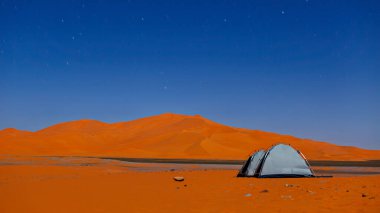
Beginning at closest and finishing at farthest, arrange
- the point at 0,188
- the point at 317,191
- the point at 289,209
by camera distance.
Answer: the point at 289,209, the point at 317,191, the point at 0,188

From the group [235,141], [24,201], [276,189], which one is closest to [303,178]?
[276,189]

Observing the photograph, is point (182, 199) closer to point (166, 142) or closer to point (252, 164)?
point (252, 164)

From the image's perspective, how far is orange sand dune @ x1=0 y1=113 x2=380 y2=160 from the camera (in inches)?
3844

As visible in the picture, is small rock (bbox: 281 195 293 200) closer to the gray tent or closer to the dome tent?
the gray tent

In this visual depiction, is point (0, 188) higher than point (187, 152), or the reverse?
point (187, 152)

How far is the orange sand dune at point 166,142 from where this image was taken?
320ft

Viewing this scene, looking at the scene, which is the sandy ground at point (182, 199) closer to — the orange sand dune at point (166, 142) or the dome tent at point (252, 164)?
the dome tent at point (252, 164)

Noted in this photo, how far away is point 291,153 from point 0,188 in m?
14.3

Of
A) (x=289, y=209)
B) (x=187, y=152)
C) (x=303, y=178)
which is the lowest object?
(x=289, y=209)

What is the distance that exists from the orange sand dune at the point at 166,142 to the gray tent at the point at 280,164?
211ft

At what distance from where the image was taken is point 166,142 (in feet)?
358

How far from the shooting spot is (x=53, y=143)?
116000mm

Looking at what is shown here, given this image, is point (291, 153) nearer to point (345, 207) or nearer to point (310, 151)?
point (345, 207)

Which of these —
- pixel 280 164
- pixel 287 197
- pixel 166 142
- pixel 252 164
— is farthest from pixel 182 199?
pixel 166 142
